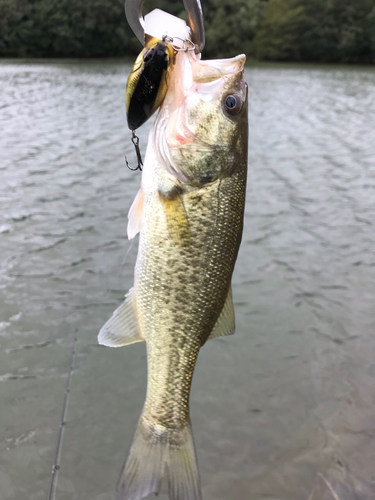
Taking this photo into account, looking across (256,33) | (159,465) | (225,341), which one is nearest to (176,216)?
(159,465)

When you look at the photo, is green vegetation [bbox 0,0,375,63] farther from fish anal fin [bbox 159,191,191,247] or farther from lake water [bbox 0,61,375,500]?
fish anal fin [bbox 159,191,191,247]

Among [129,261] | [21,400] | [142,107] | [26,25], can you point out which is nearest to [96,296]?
[129,261]

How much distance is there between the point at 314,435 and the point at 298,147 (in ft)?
33.8

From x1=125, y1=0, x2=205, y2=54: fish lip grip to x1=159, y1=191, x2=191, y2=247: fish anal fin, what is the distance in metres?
0.54

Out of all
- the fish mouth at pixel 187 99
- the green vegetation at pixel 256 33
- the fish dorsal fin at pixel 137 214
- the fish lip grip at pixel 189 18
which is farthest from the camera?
the green vegetation at pixel 256 33

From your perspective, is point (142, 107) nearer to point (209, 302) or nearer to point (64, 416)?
point (209, 302)

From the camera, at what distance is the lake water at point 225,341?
3.22 m

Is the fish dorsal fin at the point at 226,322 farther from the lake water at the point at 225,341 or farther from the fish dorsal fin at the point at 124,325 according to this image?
the lake water at the point at 225,341

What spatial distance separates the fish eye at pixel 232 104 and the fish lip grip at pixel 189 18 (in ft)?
0.66

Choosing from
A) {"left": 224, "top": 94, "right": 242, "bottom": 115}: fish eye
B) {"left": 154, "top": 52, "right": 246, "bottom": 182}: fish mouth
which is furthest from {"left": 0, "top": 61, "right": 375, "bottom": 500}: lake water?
{"left": 224, "top": 94, "right": 242, "bottom": 115}: fish eye

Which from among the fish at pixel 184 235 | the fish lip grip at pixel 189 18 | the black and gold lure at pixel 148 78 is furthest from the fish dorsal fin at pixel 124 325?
the fish lip grip at pixel 189 18

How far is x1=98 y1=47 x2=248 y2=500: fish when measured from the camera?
1.66 meters

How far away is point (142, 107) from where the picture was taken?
1.51 metres

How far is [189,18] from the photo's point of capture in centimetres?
143
